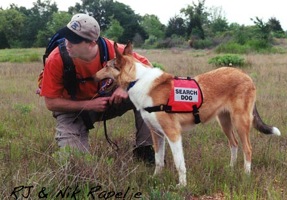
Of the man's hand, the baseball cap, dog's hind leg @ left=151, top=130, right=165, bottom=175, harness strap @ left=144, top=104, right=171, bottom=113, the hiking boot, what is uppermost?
the baseball cap

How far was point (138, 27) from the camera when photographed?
59438 mm

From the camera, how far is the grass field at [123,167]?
3.39 meters

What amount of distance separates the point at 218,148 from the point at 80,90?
6.37 feet

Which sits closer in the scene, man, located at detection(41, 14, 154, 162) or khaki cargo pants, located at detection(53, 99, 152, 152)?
man, located at detection(41, 14, 154, 162)

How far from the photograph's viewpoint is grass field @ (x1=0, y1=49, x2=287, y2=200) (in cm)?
339

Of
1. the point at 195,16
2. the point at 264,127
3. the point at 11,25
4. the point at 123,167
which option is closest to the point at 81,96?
the point at 123,167

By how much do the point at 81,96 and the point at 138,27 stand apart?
55.3m

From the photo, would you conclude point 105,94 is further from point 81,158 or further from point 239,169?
point 239,169

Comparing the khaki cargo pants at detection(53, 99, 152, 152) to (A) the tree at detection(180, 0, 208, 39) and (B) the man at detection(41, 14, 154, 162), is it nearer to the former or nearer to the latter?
(B) the man at detection(41, 14, 154, 162)

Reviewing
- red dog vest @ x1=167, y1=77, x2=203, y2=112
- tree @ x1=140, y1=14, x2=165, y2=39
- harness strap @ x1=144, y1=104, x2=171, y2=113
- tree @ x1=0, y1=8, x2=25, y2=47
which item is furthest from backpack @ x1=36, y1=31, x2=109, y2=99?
tree @ x1=0, y1=8, x2=25, y2=47

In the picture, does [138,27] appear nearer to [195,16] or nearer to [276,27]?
[195,16]

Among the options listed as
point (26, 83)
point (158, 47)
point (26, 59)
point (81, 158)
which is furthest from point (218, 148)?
point (158, 47)

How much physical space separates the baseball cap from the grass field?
1222mm

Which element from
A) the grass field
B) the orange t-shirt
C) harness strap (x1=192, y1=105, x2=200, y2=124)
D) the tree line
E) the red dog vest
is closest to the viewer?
the grass field
